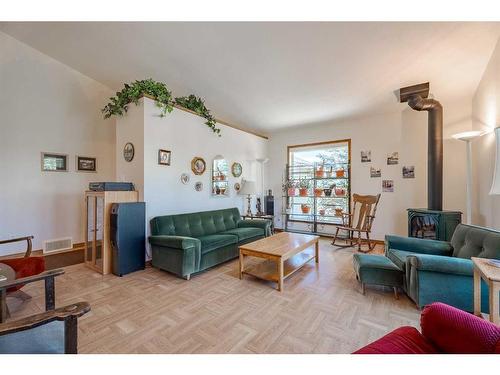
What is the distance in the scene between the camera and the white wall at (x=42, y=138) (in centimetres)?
357

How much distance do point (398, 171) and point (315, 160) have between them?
1.78m

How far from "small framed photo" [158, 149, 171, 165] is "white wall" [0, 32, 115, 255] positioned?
6.92 feet

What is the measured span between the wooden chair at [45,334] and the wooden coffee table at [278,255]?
6.14 feet

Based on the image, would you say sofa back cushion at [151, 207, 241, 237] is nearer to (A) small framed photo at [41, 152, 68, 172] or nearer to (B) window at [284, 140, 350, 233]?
(B) window at [284, 140, 350, 233]

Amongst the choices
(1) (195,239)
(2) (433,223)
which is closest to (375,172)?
(2) (433,223)

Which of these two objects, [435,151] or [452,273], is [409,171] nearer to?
[435,151]

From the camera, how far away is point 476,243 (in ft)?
6.83

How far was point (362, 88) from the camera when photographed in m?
3.66

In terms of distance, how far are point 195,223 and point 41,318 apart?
271cm

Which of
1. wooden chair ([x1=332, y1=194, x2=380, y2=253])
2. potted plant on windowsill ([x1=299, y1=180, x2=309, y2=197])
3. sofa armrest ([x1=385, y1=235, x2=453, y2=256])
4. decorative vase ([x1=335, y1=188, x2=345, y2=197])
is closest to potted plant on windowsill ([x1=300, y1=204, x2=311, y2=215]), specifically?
potted plant on windowsill ([x1=299, y1=180, x2=309, y2=197])

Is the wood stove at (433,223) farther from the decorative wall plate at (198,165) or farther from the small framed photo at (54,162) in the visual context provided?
the small framed photo at (54,162)
